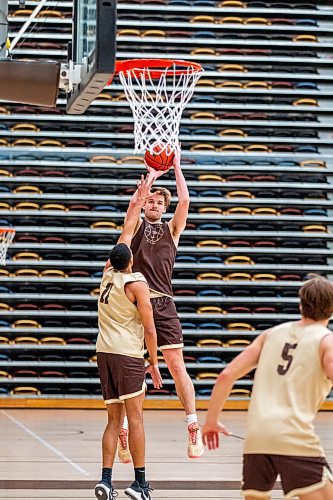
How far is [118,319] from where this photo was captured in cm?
790

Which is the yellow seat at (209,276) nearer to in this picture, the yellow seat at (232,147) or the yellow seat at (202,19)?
the yellow seat at (232,147)

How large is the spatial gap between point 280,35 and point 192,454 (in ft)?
30.6

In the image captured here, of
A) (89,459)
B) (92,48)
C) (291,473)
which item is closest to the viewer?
(291,473)

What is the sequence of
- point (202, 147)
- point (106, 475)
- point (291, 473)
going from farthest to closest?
1. point (202, 147)
2. point (106, 475)
3. point (291, 473)

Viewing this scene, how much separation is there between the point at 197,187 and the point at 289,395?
11446 millimetres

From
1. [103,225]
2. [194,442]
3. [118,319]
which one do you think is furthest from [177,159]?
[103,225]

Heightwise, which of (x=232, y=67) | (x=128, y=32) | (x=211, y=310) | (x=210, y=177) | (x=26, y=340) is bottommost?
(x=26, y=340)

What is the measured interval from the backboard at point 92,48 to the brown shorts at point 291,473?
3.59m

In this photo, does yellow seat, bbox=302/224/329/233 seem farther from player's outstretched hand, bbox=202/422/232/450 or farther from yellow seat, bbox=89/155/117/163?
player's outstretched hand, bbox=202/422/232/450

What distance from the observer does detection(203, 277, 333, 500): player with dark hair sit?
476cm

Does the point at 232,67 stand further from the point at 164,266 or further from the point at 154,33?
the point at 164,266

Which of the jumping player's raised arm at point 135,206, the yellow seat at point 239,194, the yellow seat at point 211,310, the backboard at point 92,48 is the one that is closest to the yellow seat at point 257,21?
the yellow seat at point 239,194

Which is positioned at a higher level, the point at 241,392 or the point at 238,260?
the point at 238,260

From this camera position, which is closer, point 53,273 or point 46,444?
point 46,444
